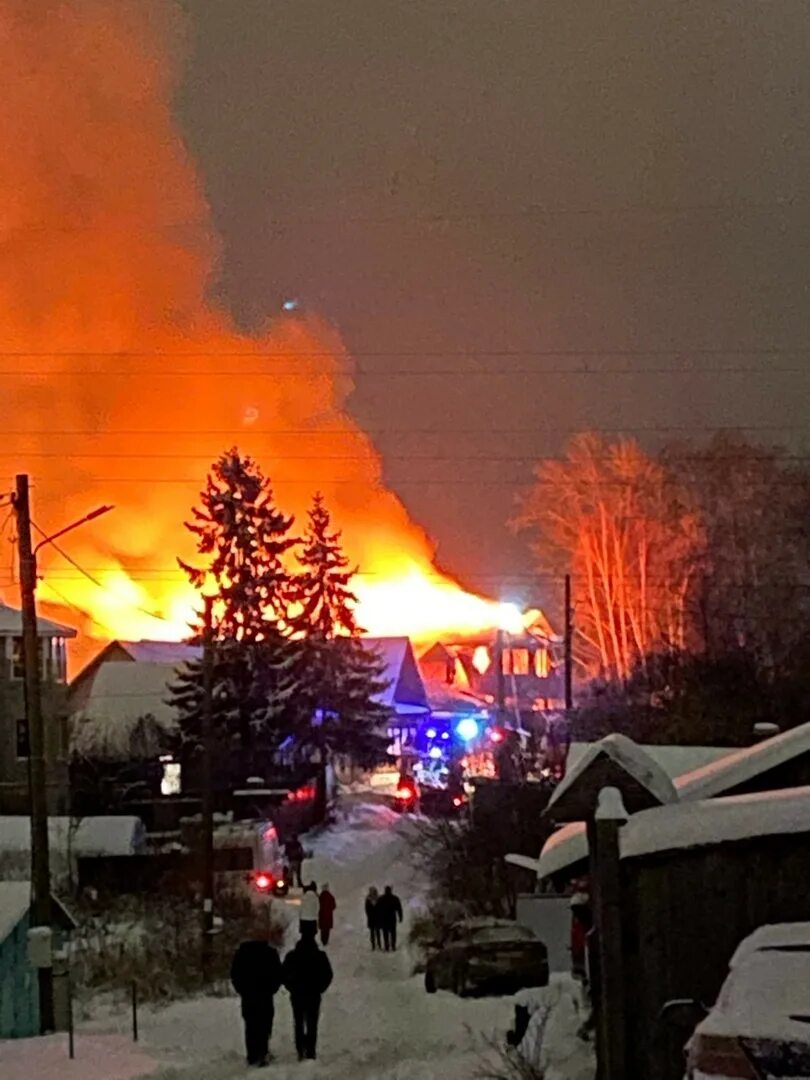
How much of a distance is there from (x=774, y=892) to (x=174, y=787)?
150 ft

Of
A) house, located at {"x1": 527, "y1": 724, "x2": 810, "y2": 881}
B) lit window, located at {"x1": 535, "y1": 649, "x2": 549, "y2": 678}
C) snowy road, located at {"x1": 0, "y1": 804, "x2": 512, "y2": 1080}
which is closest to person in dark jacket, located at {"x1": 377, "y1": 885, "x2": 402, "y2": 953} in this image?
snowy road, located at {"x1": 0, "y1": 804, "x2": 512, "y2": 1080}

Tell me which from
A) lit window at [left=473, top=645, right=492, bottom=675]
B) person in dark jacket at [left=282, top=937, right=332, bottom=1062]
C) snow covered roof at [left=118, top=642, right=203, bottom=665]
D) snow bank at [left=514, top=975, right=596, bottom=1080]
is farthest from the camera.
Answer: lit window at [left=473, top=645, right=492, bottom=675]

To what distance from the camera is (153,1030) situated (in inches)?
765

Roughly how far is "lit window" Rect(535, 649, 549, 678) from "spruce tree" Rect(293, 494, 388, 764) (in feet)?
78.9

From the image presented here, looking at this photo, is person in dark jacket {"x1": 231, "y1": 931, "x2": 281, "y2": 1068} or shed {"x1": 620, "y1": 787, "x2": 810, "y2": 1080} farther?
person in dark jacket {"x1": 231, "y1": 931, "x2": 281, "y2": 1068}

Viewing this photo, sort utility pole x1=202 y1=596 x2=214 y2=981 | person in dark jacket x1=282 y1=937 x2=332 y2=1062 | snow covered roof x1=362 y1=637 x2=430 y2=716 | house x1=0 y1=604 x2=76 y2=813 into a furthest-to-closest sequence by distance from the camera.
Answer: snow covered roof x1=362 y1=637 x2=430 y2=716, house x1=0 y1=604 x2=76 y2=813, utility pole x1=202 y1=596 x2=214 y2=981, person in dark jacket x1=282 y1=937 x2=332 y2=1062

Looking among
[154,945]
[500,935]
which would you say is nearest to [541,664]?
[154,945]

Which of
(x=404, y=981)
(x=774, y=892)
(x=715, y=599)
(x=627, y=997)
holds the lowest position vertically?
(x=404, y=981)

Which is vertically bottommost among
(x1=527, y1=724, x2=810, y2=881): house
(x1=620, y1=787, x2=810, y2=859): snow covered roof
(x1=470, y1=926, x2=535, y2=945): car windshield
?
(x1=470, y1=926, x2=535, y2=945): car windshield

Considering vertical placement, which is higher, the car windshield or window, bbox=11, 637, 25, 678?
window, bbox=11, 637, 25, 678

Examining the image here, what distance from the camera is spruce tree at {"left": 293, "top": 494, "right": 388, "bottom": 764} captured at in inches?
2170

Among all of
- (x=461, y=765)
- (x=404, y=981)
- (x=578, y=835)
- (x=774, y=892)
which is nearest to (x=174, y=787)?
(x=461, y=765)

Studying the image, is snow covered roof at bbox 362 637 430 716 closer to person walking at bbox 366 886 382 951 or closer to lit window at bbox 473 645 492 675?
lit window at bbox 473 645 492 675

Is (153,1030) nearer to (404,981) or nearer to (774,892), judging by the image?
(404,981)
